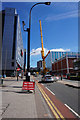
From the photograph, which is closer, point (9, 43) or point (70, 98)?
point (70, 98)

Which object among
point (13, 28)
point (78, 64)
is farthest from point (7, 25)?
point (78, 64)

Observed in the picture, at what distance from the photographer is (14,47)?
222ft

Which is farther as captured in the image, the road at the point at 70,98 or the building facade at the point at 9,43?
the building facade at the point at 9,43

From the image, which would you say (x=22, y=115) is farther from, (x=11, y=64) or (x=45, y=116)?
(x=11, y=64)

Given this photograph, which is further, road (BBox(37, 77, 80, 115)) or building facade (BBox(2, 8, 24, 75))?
building facade (BBox(2, 8, 24, 75))

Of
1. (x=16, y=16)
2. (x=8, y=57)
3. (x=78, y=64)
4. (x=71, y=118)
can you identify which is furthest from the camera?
(x=16, y=16)

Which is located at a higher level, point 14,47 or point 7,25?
point 7,25

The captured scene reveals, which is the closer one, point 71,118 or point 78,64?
point 71,118

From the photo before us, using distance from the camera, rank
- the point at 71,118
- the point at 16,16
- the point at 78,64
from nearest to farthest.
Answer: the point at 71,118
the point at 78,64
the point at 16,16

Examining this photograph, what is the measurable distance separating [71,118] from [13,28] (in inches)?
2769

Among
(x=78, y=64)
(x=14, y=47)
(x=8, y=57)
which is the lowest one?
(x=78, y=64)

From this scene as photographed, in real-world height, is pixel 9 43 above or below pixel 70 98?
above

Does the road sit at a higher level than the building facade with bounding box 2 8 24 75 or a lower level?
lower

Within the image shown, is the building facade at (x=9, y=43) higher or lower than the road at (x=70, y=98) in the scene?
higher
